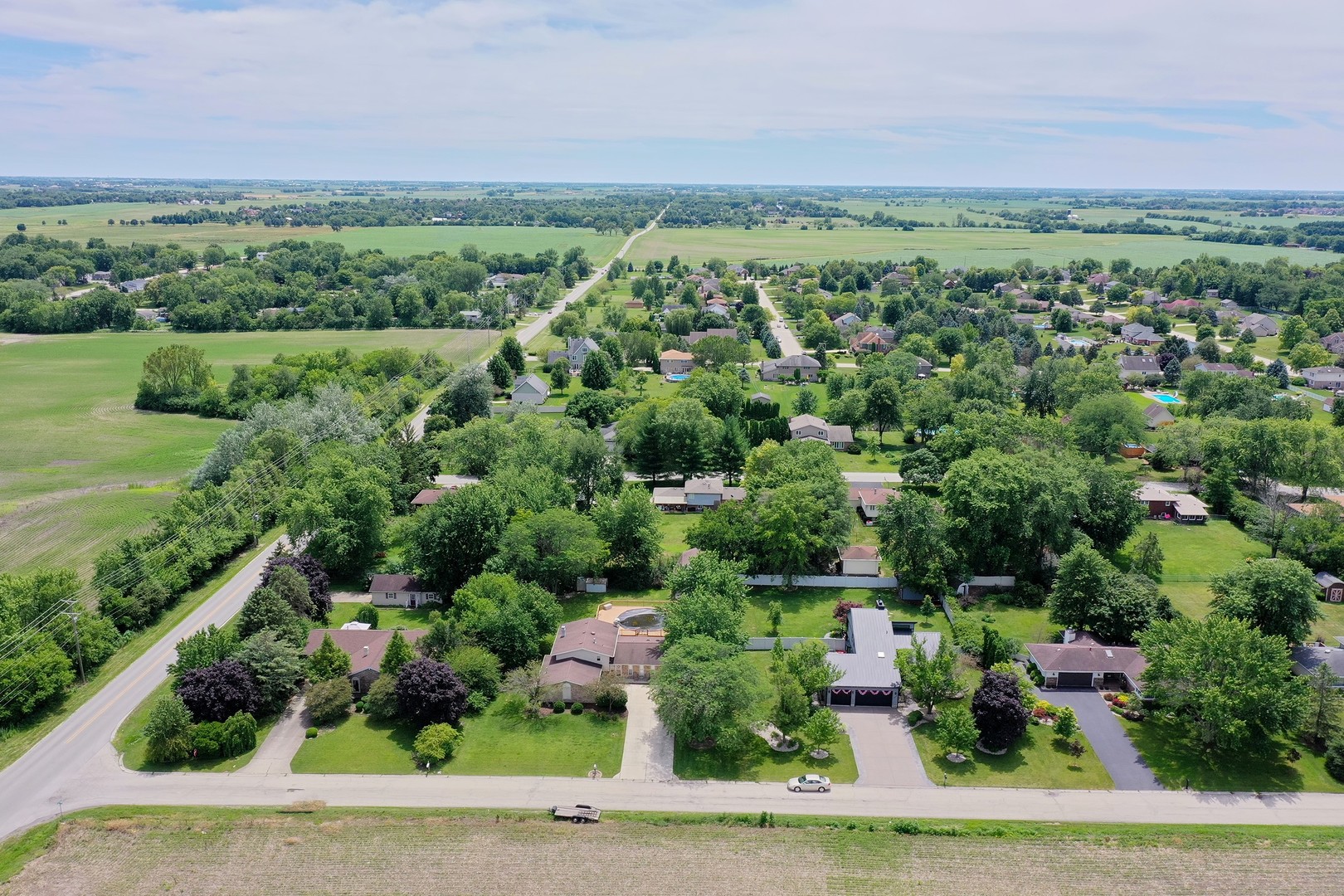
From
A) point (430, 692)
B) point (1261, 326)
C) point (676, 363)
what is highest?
point (1261, 326)

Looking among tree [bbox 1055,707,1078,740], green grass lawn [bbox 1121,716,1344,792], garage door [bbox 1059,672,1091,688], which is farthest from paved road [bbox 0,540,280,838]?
green grass lawn [bbox 1121,716,1344,792]

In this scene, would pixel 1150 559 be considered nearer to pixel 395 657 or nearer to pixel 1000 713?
pixel 1000 713

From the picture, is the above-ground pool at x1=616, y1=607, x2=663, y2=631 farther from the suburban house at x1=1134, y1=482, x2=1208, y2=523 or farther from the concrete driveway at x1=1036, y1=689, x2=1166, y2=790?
the suburban house at x1=1134, y1=482, x2=1208, y2=523

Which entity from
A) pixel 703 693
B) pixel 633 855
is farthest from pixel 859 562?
pixel 633 855

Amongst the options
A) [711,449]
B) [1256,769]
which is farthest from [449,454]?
[1256,769]

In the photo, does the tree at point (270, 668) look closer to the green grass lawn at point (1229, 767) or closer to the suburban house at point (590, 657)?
the suburban house at point (590, 657)
